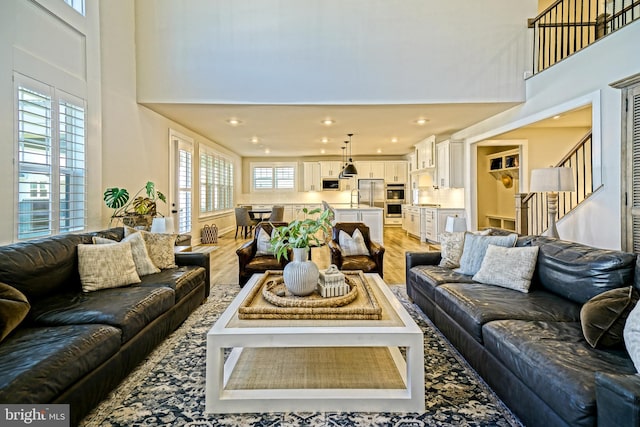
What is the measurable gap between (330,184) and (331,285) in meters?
9.32

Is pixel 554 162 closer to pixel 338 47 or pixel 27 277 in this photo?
pixel 338 47

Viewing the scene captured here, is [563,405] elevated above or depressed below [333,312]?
below

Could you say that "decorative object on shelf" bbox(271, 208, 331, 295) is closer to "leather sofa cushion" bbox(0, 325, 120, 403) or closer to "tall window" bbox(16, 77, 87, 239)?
"leather sofa cushion" bbox(0, 325, 120, 403)

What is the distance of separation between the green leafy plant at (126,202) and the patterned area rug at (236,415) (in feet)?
7.66

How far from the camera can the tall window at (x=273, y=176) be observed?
1173 centimetres

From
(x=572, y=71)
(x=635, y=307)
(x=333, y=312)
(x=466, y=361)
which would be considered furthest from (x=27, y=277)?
(x=572, y=71)

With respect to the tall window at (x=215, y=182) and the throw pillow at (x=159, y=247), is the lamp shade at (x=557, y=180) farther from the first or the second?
the tall window at (x=215, y=182)

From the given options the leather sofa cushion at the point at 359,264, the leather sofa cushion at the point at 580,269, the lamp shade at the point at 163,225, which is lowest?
the leather sofa cushion at the point at 359,264

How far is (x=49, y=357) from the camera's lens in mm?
1529

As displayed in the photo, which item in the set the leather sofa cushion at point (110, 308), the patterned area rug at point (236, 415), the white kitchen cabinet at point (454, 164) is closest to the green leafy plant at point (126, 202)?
the leather sofa cushion at point (110, 308)

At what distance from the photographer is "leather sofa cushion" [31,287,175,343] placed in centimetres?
202

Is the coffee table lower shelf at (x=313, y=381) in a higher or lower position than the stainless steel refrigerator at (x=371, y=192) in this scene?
lower

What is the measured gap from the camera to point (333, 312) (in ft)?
6.46

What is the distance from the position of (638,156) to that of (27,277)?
17.6 ft
